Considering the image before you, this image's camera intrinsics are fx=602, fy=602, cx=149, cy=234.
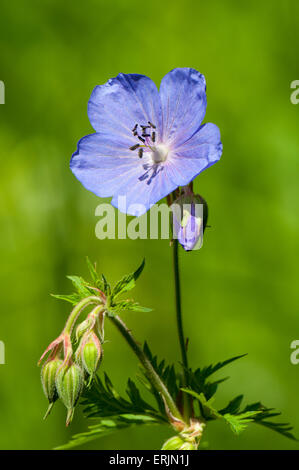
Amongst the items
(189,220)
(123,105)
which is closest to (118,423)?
(189,220)

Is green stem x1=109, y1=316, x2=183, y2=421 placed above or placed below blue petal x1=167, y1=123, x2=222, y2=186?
below

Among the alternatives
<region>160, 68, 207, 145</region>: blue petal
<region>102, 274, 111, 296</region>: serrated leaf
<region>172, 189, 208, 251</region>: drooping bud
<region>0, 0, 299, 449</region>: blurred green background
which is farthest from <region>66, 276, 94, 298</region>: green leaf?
<region>0, 0, 299, 449</region>: blurred green background

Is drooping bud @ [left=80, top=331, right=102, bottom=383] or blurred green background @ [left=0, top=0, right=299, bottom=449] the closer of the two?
drooping bud @ [left=80, top=331, right=102, bottom=383]

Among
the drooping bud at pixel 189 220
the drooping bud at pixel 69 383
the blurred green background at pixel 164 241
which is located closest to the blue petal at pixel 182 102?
the drooping bud at pixel 189 220

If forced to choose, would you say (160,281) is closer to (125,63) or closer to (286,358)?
(286,358)

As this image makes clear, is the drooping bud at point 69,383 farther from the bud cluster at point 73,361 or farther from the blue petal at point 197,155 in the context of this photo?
the blue petal at point 197,155

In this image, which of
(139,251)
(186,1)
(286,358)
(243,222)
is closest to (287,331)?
(286,358)

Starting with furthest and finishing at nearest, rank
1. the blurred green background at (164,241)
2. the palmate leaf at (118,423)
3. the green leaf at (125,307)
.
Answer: the blurred green background at (164,241), the palmate leaf at (118,423), the green leaf at (125,307)

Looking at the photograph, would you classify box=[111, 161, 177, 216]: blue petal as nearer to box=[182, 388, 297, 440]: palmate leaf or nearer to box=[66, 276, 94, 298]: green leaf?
box=[66, 276, 94, 298]: green leaf
